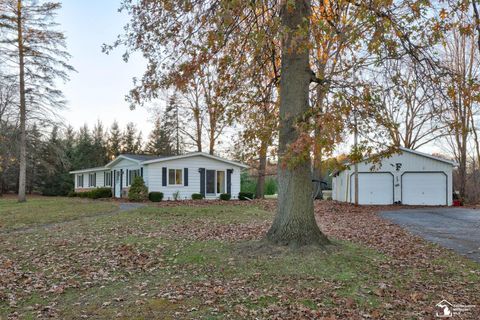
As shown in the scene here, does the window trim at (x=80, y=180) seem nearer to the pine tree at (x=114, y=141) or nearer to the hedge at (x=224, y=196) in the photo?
the pine tree at (x=114, y=141)

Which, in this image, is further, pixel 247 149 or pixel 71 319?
pixel 247 149

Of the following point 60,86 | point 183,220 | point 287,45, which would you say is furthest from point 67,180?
point 287,45

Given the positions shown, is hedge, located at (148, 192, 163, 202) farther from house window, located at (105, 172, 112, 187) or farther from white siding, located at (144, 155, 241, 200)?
house window, located at (105, 172, 112, 187)

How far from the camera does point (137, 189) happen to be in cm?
2178

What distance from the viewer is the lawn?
15.6 ft

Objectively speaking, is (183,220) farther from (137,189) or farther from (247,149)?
(137,189)

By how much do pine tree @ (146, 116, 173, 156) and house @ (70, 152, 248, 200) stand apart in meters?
11.0

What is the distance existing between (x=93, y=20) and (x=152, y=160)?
1247 centimetres

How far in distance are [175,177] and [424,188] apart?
49.5 ft

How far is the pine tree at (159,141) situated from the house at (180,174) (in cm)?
Answer: 1095

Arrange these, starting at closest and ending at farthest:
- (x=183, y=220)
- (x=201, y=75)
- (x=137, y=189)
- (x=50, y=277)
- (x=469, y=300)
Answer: (x=469, y=300), (x=50, y=277), (x=201, y=75), (x=183, y=220), (x=137, y=189)

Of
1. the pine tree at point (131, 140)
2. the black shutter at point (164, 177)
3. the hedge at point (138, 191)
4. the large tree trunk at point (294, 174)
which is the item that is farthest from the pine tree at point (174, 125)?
the large tree trunk at point (294, 174)

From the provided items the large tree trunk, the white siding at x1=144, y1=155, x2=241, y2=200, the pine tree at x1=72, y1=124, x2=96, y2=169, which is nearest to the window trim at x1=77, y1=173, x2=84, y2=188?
the pine tree at x1=72, y1=124, x2=96, y2=169

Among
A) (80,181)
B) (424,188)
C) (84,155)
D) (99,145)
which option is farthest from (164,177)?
(99,145)
